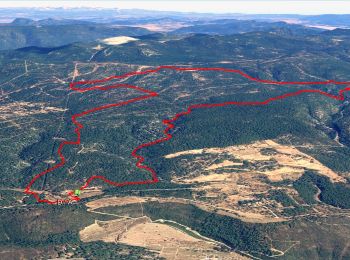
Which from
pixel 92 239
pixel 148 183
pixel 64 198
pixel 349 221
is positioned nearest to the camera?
pixel 92 239

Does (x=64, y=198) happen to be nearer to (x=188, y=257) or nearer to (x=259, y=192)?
(x=188, y=257)

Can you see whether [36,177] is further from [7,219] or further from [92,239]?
[92,239]

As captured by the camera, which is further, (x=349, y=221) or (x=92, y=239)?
(x=349, y=221)

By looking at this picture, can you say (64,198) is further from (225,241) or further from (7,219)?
(225,241)

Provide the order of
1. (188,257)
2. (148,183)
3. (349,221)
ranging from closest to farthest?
(188,257)
(349,221)
(148,183)

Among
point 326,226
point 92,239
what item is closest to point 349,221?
point 326,226

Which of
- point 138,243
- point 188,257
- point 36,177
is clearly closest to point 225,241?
point 188,257

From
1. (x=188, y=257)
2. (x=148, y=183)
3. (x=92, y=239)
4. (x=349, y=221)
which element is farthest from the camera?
(x=148, y=183)

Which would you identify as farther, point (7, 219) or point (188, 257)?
point (7, 219)

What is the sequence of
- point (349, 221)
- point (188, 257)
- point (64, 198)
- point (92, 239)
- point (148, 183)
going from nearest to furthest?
point (188, 257), point (92, 239), point (349, 221), point (64, 198), point (148, 183)
